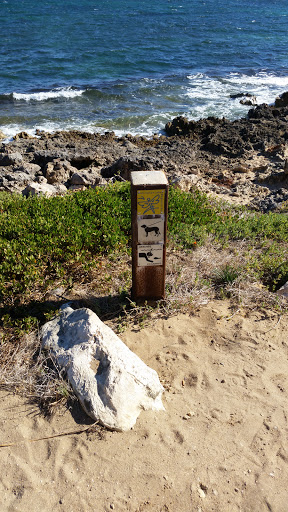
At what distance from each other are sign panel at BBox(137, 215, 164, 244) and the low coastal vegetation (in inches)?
33.5

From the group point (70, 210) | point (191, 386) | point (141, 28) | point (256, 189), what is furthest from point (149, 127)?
point (141, 28)

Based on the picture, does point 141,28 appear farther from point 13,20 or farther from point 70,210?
point 70,210

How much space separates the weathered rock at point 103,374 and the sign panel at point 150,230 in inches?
38.5

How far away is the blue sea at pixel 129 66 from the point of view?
17.9 metres

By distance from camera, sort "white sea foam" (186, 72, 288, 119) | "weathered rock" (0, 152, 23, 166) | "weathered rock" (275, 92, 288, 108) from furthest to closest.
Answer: "weathered rock" (275, 92, 288, 108), "white sea foam" (186, 72, 288, 119), "weathered rock" (0, 152, 23, 166)

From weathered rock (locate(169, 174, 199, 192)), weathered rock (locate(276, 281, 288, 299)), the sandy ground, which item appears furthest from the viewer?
weathered rock (locate(169, 174, 199, 192))

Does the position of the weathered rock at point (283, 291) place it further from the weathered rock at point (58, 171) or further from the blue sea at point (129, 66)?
the blue sea at point (129, 66)

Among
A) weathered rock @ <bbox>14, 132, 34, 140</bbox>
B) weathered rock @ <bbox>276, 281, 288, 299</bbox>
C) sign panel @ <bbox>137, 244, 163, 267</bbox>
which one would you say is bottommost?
weathered rock @ <bbox>14, 132, 34, 140</bbox>

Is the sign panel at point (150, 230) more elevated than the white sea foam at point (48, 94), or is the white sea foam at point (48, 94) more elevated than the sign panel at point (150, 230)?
the sign panel at point (150, 230)

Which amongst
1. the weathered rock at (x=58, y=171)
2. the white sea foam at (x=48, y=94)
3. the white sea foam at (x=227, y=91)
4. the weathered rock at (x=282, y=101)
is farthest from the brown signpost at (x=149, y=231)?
the white sea foam at (x=48, y=94)

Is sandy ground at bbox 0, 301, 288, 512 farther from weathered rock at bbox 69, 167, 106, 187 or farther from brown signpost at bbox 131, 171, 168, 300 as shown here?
weathered rock at bbox 69, 167, 106, 187

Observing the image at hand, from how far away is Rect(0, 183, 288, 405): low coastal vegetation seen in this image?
4.12 meters

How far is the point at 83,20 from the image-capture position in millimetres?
38344

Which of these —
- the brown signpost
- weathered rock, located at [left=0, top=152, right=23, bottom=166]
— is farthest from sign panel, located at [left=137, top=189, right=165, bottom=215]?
weathered rock, located at [left=0, top=152, right=23, bottom=166]
